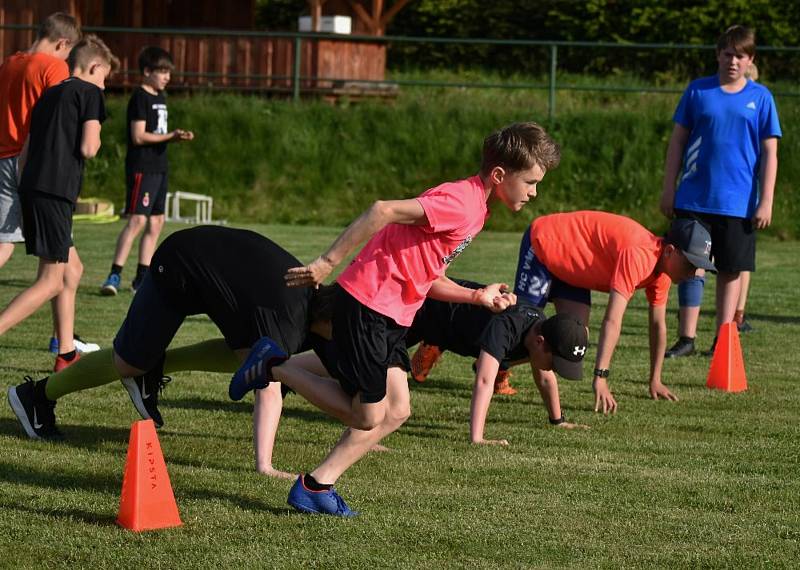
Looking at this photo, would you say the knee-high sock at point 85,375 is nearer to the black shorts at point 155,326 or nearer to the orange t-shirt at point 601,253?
the black shorts at point 155,326

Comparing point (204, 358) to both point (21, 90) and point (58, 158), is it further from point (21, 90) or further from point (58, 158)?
point (21, 90)

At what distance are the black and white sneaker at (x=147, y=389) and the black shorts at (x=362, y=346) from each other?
1440mm

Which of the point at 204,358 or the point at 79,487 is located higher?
the point at 204,358


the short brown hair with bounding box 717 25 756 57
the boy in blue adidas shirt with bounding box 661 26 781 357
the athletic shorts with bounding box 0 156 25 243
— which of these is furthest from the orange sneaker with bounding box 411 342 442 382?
the short brown hair with bounding box 717 25 756 57

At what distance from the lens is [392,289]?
502 cm

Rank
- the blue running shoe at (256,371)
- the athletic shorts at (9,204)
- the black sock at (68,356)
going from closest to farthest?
the blue running shoe at (256,371), the black sock at (68,356), the athletic shorts at (9,204)

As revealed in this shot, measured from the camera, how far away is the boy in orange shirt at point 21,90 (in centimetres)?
832

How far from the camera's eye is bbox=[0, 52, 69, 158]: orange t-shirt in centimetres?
830

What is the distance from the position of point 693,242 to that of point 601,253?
52 centimetres

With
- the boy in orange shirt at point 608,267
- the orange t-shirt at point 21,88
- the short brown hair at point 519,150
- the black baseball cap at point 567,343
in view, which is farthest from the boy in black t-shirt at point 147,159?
the short brown hair at point 519,150

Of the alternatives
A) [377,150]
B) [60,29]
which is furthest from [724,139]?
[377,150]

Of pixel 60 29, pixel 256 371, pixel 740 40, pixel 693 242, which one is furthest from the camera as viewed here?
pixel 740 40

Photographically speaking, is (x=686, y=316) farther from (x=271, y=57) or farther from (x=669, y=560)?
(x=271, y=57)

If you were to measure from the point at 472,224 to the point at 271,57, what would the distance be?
66.6 feet
